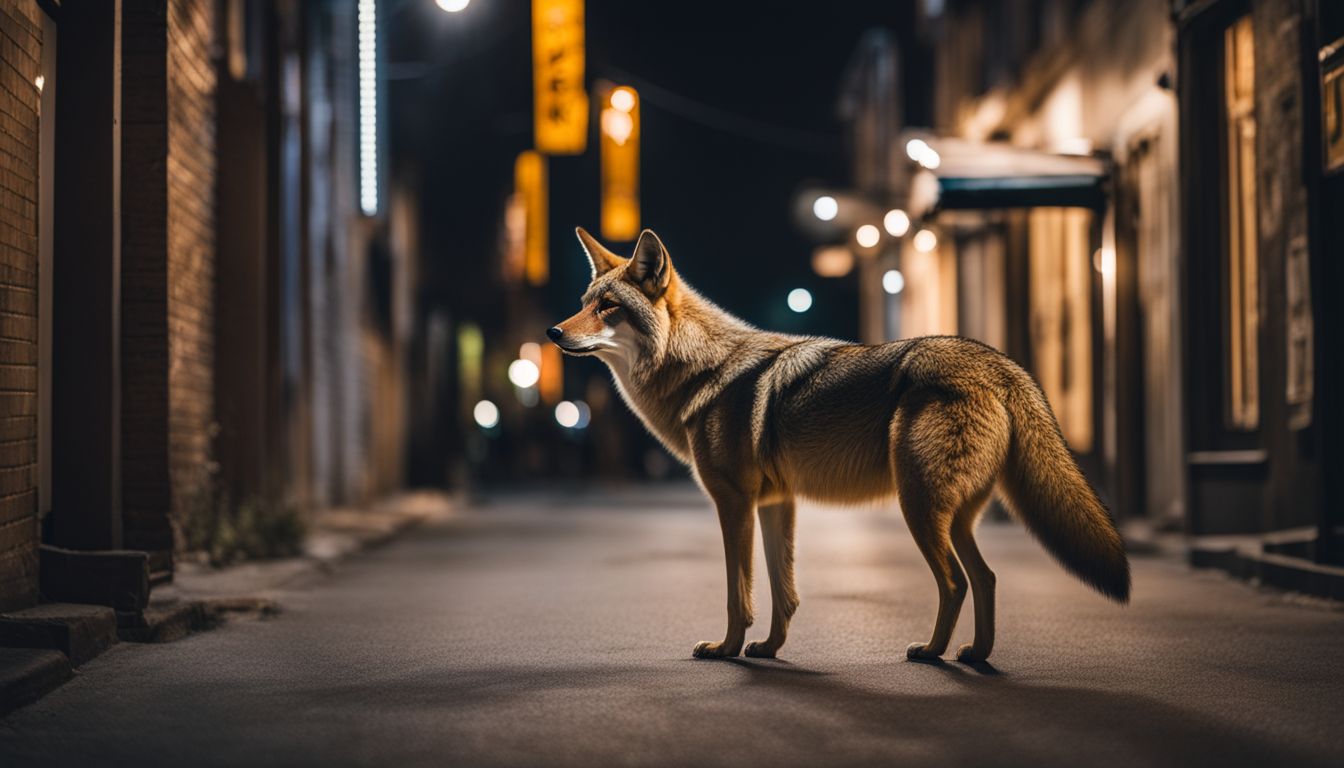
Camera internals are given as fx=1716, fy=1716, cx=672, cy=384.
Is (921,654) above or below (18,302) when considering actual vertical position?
below

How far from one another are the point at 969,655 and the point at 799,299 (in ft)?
172

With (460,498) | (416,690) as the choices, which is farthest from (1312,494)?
(460,498)

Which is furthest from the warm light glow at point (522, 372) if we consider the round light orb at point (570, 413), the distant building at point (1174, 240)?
the distant building at point (1174, 240)

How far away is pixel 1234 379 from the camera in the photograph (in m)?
16.0

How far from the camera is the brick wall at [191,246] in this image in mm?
13656

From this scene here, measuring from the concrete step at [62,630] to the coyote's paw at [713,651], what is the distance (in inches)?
116

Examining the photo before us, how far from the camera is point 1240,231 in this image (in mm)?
15742

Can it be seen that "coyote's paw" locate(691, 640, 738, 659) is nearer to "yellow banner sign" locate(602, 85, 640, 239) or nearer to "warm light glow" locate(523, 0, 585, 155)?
"warm light glow" locate(523, 0, 585, 155)

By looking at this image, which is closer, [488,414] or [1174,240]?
[1174,240]

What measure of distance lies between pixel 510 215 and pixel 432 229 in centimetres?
1597

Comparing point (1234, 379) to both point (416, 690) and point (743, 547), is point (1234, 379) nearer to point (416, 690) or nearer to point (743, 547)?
point (743, 547)

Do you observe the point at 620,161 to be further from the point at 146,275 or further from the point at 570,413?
the point at 570,413

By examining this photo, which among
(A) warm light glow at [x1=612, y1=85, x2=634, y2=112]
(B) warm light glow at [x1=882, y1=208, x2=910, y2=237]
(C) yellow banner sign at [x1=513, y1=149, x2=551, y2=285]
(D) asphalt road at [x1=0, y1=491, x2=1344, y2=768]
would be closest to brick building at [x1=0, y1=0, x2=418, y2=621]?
(D) asphalt road at [x1=0, y1=491, x2=1344, y2=768]

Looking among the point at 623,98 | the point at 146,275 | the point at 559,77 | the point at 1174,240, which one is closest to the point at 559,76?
the point at 559,77
